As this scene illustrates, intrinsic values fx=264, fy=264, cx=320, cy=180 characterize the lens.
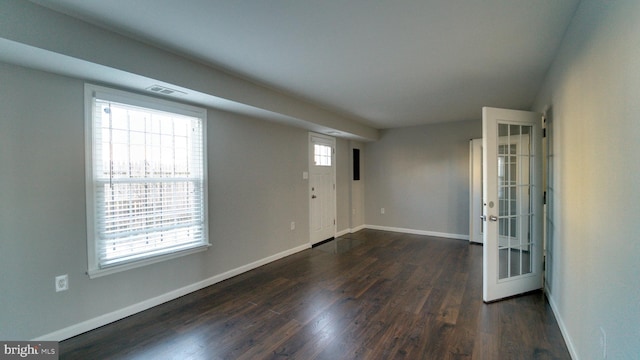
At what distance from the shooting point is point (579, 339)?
70.7 inches

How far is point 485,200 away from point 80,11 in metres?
3.68

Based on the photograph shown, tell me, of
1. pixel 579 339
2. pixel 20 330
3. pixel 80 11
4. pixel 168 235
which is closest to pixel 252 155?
pixel 168 235

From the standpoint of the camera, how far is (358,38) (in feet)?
6.96

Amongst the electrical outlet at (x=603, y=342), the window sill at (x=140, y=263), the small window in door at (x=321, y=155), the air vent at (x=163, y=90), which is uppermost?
the air vent at (x=163, y=90)

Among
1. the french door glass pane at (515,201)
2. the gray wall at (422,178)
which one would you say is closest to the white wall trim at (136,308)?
the french door glass pane at (515,201)

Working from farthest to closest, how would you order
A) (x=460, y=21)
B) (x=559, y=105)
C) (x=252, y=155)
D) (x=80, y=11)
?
(x=252, y=155)
(x=559, y=105)
(x=460, y=21)
(x=80, y=11)

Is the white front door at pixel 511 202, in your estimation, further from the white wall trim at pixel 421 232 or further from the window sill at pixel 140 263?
the window sill at pixel 140 263

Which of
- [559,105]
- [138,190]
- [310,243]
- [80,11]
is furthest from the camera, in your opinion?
[310,243]

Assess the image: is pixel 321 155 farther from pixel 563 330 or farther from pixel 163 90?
pixel 563 330

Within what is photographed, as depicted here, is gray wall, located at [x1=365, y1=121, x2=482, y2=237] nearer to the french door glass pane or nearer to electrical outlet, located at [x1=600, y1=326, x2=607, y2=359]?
the french door glass pane

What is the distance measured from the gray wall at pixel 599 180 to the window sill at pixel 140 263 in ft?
11.0

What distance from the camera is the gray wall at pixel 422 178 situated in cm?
538

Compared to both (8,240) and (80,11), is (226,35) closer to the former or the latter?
(80,11)

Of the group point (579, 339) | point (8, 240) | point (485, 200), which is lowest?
point (579, 339)
